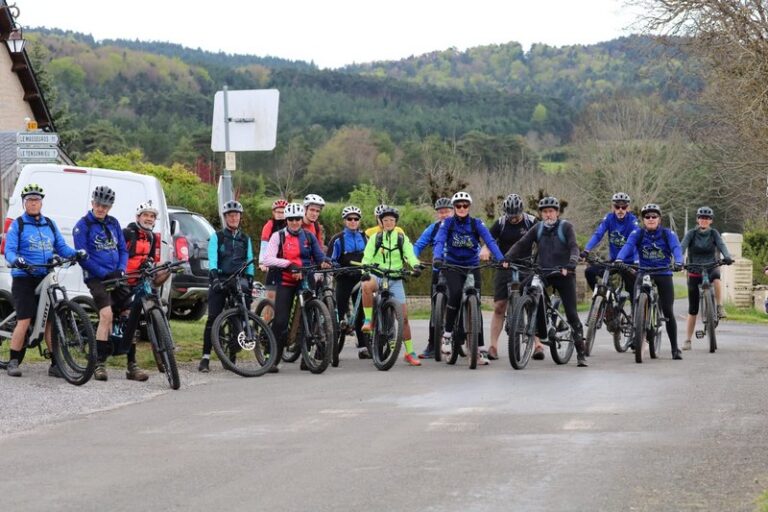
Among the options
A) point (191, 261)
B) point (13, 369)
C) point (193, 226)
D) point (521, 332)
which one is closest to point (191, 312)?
point (193, 226)

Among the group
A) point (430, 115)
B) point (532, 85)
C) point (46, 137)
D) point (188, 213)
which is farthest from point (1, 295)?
point (532, 85)

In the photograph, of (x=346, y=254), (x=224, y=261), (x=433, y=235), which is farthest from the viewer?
(x=346, y=254)

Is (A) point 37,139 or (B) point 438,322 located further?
(A) point 37,139

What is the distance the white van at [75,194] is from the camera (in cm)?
1697

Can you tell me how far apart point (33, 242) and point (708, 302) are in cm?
885

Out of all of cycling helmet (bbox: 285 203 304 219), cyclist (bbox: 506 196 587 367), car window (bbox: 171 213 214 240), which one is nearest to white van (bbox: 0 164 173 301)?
cycling helmet (bbox: 285 203 304 219)

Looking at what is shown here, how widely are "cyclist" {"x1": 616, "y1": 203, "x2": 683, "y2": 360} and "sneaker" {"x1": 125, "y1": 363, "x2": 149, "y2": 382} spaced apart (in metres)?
6.00

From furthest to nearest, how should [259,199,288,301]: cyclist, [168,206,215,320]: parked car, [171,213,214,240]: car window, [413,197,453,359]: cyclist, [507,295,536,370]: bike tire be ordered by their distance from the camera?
[171,213,214,240]: car window → [168,206,215,320]: parked car → [259,199,288,301]: cyclist → [413,197,453,359]: cyclist → [507,295,536,370]: bike tire

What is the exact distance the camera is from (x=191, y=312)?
22.8 m

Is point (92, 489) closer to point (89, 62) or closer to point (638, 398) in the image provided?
point (638, 398)

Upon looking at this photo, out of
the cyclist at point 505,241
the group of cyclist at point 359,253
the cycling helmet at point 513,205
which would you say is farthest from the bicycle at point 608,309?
the cycling helmet at point 513,205

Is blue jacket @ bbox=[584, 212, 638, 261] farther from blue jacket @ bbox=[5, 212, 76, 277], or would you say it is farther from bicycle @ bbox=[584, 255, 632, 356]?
blue jacket @ bbox=[5, 212, 76, 277]

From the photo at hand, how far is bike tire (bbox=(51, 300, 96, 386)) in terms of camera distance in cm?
1304

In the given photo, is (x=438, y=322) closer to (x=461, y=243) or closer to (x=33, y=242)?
(x=461, y=243)
